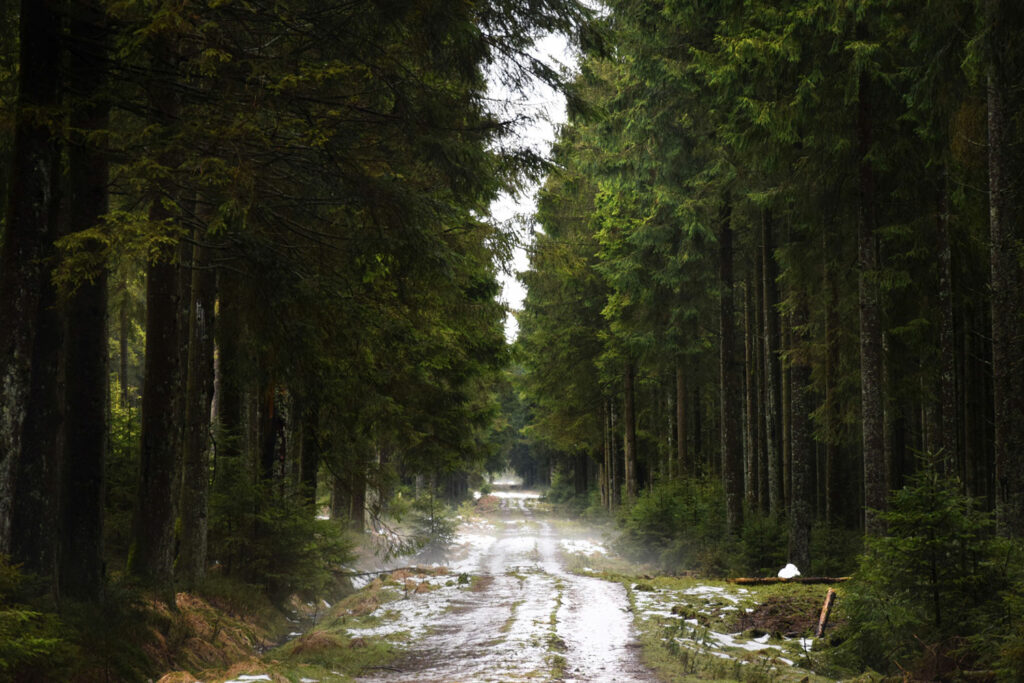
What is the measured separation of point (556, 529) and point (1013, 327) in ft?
100

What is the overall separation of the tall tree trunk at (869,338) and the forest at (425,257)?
0.20 feet

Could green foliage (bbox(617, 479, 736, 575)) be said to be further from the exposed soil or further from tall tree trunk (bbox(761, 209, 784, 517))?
the exposed soil

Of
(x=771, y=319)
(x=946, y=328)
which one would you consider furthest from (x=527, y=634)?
(x=771, y=319)

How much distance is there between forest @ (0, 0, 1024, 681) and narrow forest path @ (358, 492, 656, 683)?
2761mm

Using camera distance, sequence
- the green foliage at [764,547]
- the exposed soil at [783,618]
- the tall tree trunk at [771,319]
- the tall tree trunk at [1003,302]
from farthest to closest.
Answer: the tall tree trunk at [771,319] < the green foliage at [764,547] < the exposed soil at [783,618] < the tall tree trunk at [1003,302]

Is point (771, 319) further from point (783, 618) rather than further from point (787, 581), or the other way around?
point (783, 618)

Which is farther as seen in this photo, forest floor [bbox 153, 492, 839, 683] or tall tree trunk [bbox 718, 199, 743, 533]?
tall tree trunk [bbox 718, 199, 743, 533]

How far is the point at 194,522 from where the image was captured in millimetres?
11727

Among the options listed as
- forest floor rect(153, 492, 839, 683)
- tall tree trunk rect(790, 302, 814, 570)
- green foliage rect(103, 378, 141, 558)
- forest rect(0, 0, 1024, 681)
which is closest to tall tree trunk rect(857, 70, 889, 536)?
forest rect(0, 0, 1024, 681)

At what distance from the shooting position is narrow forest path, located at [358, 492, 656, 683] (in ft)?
27.9

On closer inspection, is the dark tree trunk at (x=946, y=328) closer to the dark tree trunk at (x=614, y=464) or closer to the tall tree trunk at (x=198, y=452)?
the tall tree trunk at (x=198, y=452)

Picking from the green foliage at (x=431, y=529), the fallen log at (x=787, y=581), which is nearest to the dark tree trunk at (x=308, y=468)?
the fallen log at (x=787, y=581)

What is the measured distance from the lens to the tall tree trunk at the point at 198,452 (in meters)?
11.8

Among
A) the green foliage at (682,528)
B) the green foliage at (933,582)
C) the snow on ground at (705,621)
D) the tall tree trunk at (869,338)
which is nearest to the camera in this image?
the green foliage at (933,582)
